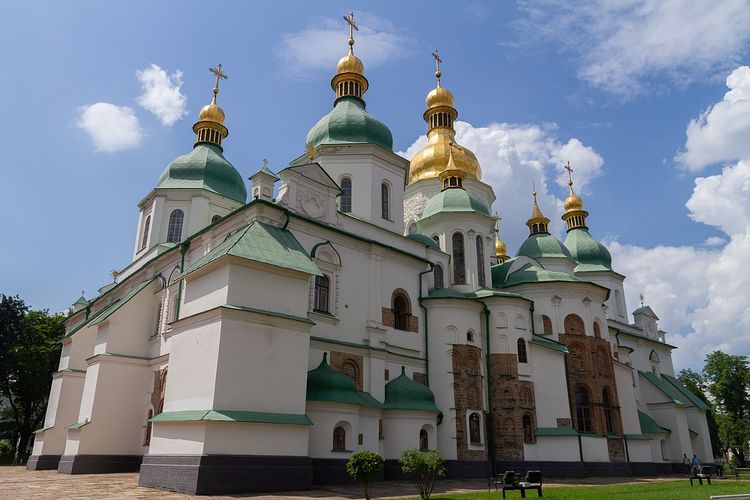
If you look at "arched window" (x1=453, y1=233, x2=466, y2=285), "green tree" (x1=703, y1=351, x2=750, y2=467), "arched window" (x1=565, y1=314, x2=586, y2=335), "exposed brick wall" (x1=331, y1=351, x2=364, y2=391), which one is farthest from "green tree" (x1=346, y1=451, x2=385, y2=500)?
"green tree" (x1=703, y1=351, x2=750, y2=467)

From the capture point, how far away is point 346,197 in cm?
2548

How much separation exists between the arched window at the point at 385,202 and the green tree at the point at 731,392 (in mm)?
44288

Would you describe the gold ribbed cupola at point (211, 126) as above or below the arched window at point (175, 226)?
above

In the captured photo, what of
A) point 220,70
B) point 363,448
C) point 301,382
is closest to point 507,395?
point 363,448

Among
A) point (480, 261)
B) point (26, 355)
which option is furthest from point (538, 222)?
point (26, 355)

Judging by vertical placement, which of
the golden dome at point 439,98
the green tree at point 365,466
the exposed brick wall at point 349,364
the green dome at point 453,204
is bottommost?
the green tree at point 365,466

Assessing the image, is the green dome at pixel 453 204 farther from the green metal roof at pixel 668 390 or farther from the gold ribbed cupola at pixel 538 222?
the green metal roof at pixel 668 390

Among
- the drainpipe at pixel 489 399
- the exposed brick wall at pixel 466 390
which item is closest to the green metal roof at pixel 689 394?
the drainpipe at pixel 489 399

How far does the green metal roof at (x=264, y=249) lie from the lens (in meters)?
16.6

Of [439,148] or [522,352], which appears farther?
[439,148]

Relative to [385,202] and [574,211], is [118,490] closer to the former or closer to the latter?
[385,202]

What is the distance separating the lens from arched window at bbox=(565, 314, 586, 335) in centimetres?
2711

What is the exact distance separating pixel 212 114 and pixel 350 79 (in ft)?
30.2

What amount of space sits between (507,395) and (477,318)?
360 centimetres
